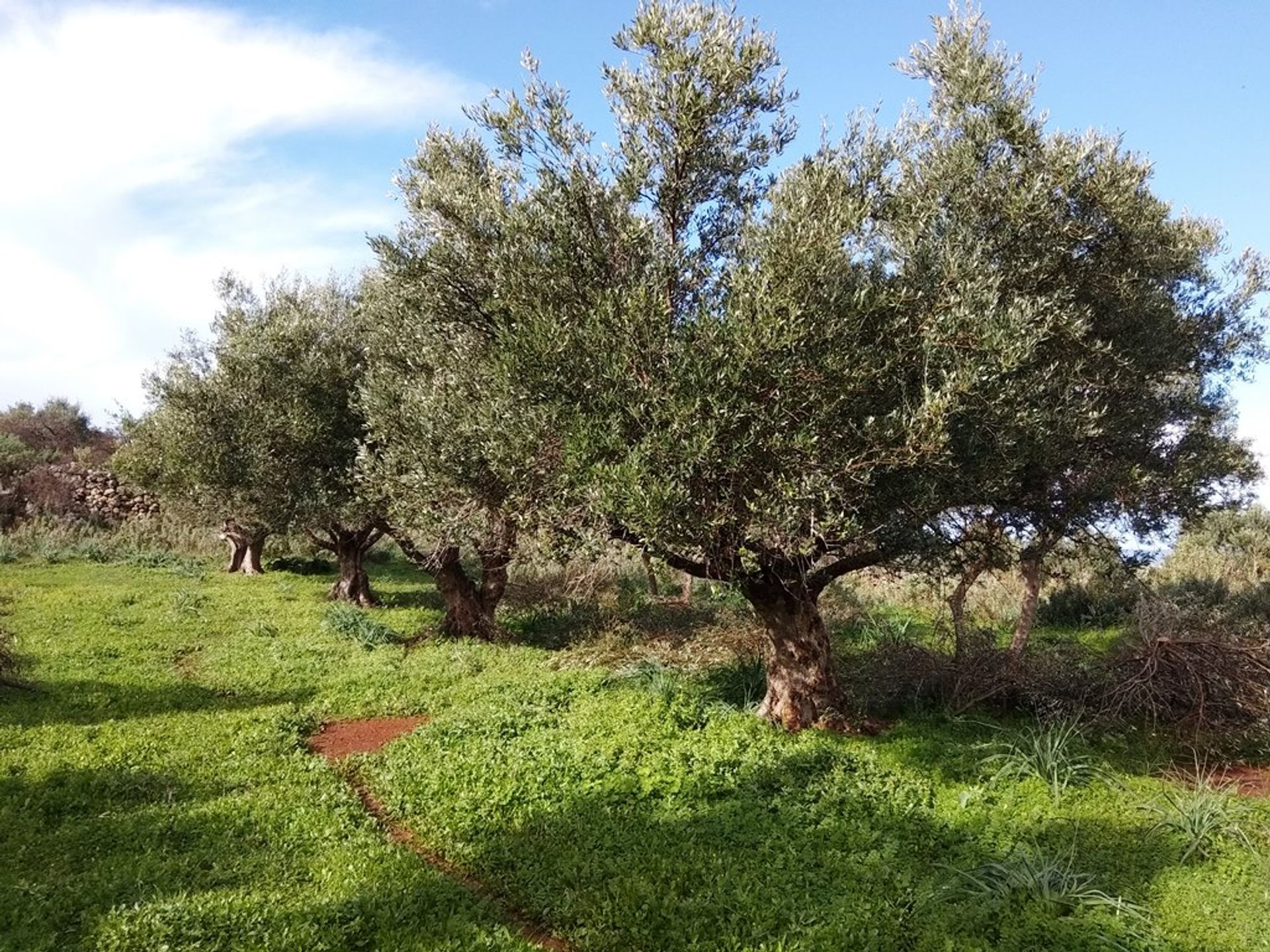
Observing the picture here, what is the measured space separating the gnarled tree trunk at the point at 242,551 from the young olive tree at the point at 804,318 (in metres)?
24.9

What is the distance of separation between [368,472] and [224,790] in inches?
231

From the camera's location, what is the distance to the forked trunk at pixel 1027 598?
13.6m

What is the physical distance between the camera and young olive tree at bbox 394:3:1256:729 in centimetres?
945

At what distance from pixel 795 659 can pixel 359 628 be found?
39.8 ft

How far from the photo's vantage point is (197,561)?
34.6 metres

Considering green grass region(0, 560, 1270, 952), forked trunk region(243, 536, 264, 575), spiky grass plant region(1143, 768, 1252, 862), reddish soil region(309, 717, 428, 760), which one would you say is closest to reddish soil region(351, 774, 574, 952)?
green grass region(0, 560, 1270, 952)

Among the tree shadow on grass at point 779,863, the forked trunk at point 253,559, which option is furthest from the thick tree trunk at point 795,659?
the forked trunk at point 253,559

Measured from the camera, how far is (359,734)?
514 inches

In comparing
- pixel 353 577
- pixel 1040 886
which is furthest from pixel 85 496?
pixel 1040 886

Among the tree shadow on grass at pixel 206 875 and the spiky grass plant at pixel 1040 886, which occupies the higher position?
the spiky grass plant at pixel 1040 886

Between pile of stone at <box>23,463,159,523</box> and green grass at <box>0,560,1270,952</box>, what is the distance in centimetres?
2861

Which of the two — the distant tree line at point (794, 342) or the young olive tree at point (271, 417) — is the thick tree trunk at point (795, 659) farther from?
the young olive tree at point (271, 417)

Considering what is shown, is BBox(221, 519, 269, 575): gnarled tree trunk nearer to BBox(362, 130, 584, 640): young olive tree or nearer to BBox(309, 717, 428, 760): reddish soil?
BBox(309, 717, 428, 760): reddish soil

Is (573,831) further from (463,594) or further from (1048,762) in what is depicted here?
(463,594)
